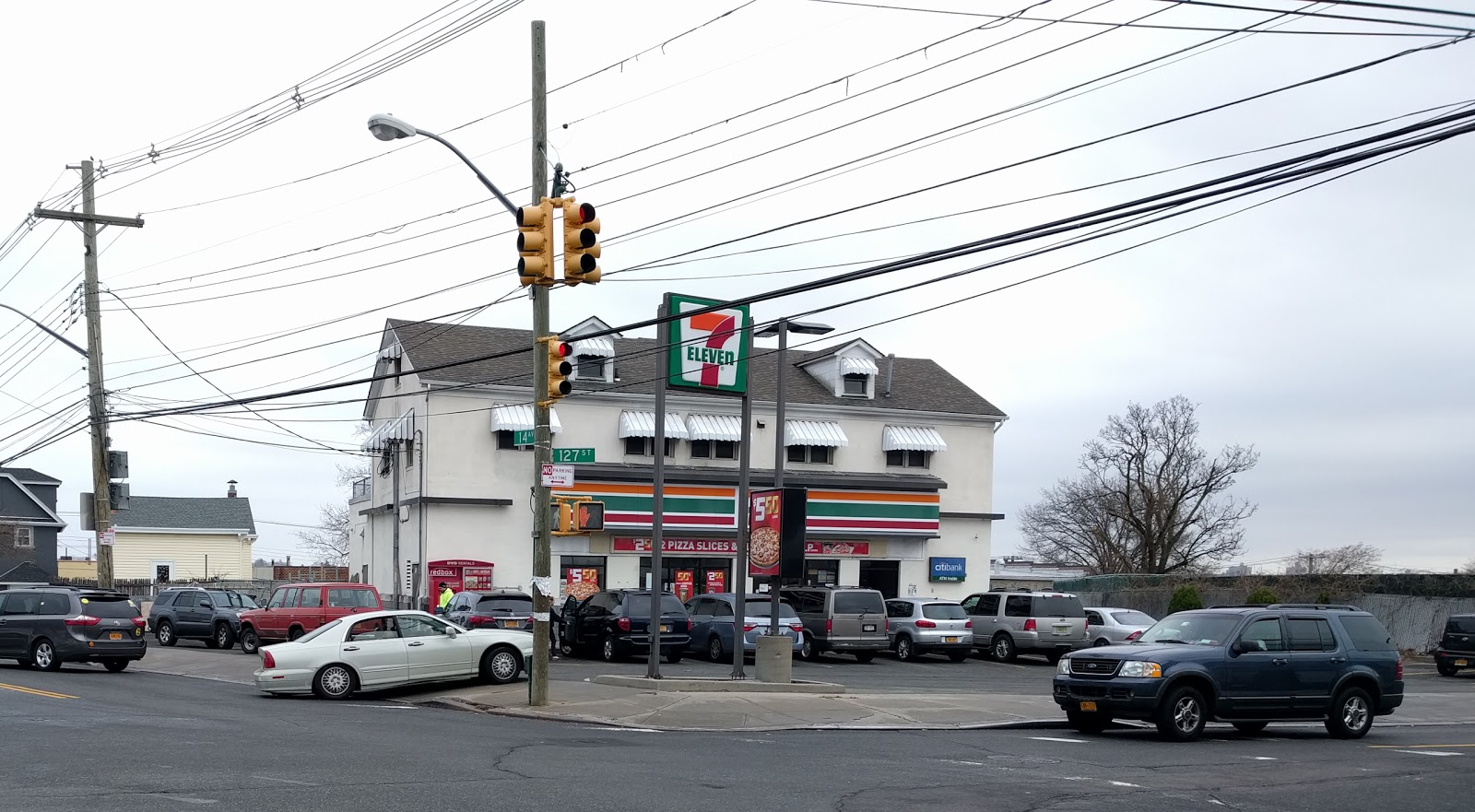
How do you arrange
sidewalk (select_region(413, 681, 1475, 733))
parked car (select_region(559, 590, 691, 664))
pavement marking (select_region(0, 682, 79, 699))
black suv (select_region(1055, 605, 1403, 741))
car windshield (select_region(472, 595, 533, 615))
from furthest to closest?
parked car (select_region(559, 590, 691, 664)) < car windshield (select_region(472, 595, 533, 615)) < pavement marking (select_region(0, 682, 79, 699)) < sidewalk (select_region(413, 681, 1475, 733)) < black suv (select_region(1055, 605, 1403, 741))

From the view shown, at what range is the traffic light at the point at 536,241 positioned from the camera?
56.1 ft

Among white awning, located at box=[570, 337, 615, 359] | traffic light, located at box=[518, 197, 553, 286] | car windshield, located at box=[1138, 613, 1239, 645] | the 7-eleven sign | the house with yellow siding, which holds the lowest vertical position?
the house with yellow siding

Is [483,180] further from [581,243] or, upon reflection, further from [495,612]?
[495,612]

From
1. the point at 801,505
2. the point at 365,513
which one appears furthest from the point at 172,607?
→ the point at 801,505

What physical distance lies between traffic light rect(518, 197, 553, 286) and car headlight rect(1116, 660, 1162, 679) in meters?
8.83

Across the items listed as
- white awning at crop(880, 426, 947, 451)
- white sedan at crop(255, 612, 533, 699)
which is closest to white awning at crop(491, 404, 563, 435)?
white awning at crop(880, 426, 947, 451)

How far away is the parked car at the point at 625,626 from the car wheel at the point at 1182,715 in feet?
49.8

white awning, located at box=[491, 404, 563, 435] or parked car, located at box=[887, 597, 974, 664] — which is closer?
parked car, located at box=[887, 597, 974, 664]

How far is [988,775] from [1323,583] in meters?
31.1

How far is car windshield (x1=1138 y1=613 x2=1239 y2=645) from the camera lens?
17500 millimetres

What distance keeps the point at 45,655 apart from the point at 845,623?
1737 cm

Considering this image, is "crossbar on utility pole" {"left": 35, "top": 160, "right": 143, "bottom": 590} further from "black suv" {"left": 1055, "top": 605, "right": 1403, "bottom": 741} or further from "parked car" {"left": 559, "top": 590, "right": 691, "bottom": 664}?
"black suv" {"left": 1055, "top": 605, "right": 1403, "bottom": 741}

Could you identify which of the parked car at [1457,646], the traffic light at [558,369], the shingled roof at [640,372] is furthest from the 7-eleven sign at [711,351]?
the parked car at [1457,646]

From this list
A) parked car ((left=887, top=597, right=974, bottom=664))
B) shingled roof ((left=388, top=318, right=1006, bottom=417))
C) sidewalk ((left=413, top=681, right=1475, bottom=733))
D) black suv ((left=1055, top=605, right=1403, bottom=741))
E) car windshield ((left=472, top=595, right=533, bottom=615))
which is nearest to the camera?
black suv ((left=1055, top=605, right=1403, bottom=741))
